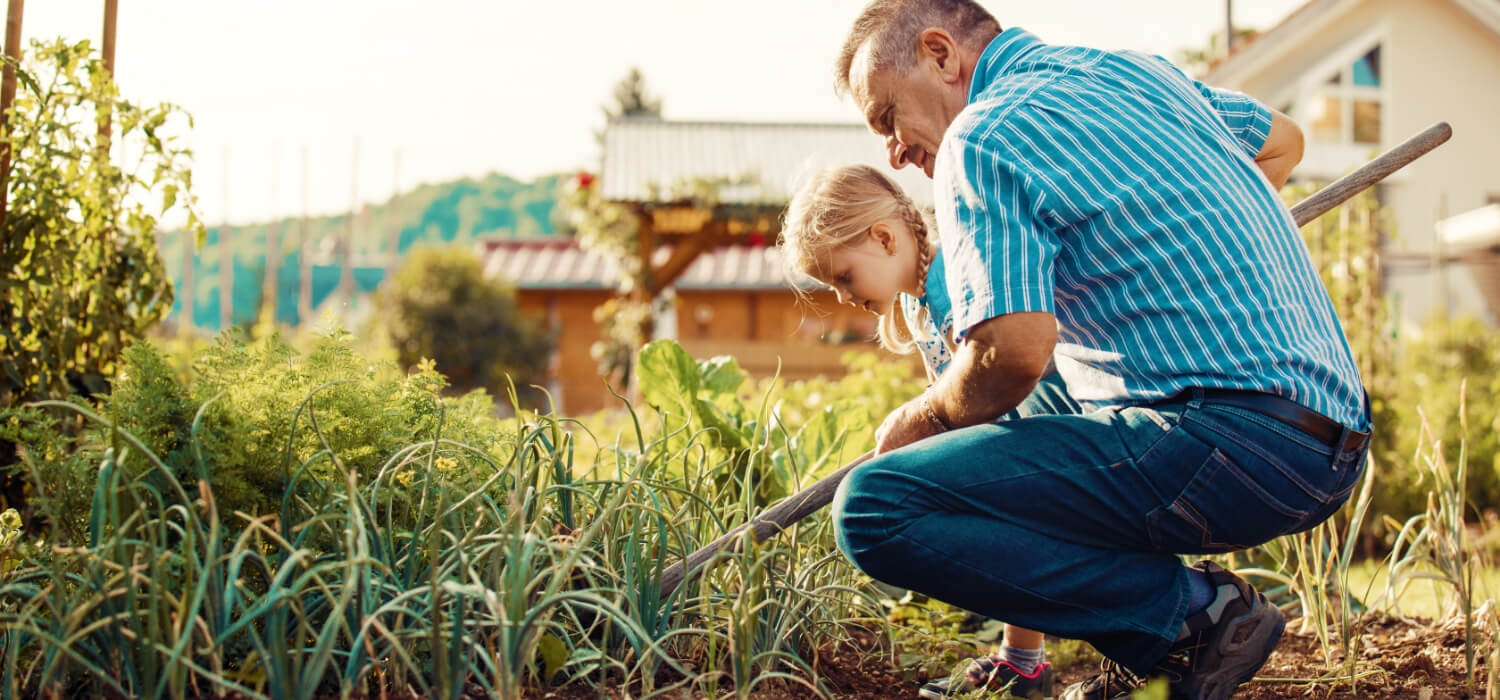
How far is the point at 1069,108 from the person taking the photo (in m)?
1.64

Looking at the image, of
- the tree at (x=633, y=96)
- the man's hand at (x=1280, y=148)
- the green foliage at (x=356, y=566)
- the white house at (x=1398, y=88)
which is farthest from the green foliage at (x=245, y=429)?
the tree at (x=633, y=96)

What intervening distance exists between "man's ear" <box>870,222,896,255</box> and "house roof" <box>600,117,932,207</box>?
7018 millimetres

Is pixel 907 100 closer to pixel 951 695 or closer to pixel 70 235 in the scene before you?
pixel 951 695

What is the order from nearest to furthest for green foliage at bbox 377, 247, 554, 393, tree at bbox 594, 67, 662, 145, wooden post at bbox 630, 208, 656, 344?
wooden post at bbox 630, 208, 656, 344 → green foliage at bbox 377, 247, 554, 393 → tree at bbox 594, 67, 662, 145

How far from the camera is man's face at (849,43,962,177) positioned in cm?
187

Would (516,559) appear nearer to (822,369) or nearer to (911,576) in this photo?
(911,576)

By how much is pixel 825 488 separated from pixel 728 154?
958cm

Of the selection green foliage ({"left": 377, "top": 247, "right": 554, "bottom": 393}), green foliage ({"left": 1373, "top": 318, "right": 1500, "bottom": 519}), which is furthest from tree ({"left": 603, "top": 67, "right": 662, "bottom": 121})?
green foliage ({"left": 1373, "top": 318, "right": 1500, "bottom": 519})

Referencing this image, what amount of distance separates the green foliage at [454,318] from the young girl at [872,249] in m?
14.0

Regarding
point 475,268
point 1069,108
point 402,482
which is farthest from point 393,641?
point 475,268

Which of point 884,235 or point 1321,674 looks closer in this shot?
point 1321,674

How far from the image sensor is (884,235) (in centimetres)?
233

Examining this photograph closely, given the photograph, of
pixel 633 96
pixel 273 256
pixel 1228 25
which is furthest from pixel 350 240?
pixel 633 96

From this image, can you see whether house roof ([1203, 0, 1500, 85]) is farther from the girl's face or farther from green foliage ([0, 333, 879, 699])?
green foliage ([0, 333, 879, 699])
